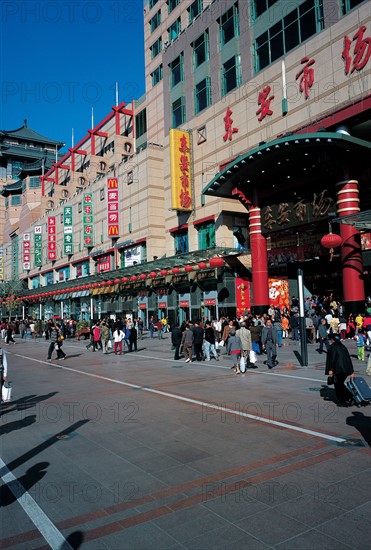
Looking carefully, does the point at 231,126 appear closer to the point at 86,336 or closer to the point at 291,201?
the point at 291,201

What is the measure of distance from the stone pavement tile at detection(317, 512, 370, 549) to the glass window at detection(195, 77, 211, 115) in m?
34.5

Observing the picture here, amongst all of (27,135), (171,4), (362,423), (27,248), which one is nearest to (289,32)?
(171,4)

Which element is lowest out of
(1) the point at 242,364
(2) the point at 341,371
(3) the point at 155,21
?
(1) the point at 242,364

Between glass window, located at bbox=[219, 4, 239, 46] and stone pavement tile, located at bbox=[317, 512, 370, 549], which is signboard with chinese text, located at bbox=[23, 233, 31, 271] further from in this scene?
stone pavement tile, located at bbox=[317, 512, 370, 549]

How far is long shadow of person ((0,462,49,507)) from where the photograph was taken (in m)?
5.18

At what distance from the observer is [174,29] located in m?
43.3

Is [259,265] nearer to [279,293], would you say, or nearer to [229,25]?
[279,293]

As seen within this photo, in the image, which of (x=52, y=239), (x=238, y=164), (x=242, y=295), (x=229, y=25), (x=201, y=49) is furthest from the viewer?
(x=52, y=239)

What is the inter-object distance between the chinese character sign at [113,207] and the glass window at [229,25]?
19030 millimetres

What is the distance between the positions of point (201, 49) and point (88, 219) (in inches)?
993

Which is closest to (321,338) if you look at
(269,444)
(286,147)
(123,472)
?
(286,147)

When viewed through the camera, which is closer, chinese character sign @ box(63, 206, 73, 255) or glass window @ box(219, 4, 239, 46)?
glass window @ box(219, 4, 239, 46)

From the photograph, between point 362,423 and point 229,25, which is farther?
point 229,25

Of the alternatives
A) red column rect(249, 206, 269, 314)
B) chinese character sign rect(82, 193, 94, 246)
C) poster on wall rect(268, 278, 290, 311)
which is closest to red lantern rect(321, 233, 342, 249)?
red column rect(249, 206, 269, 314)
